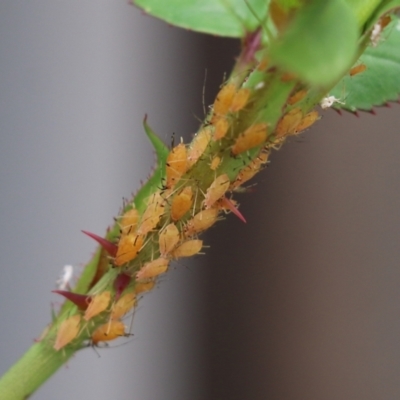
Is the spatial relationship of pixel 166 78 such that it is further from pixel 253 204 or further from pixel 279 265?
pixel 279 265

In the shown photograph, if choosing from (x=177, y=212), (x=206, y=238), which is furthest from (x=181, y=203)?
(x=206, y=238)

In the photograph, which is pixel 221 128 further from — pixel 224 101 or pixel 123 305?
pixel 123 305

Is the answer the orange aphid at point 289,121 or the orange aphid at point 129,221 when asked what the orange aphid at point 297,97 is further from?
the orange aphid at point 129,221

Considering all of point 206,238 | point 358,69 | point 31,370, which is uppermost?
point 206,238

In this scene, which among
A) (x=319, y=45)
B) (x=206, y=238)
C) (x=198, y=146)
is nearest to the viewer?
(x=319, y=45)

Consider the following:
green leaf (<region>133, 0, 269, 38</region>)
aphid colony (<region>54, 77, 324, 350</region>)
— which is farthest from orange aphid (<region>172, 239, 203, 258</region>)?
green leaf (<region>133, 0, 269, 38</region>)

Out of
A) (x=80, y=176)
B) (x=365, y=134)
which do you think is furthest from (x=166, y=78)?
(x=365, y=134)

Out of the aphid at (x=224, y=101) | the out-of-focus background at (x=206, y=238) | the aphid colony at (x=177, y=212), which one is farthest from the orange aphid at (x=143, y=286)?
the out-of-focus background at (x=206, y=238)
